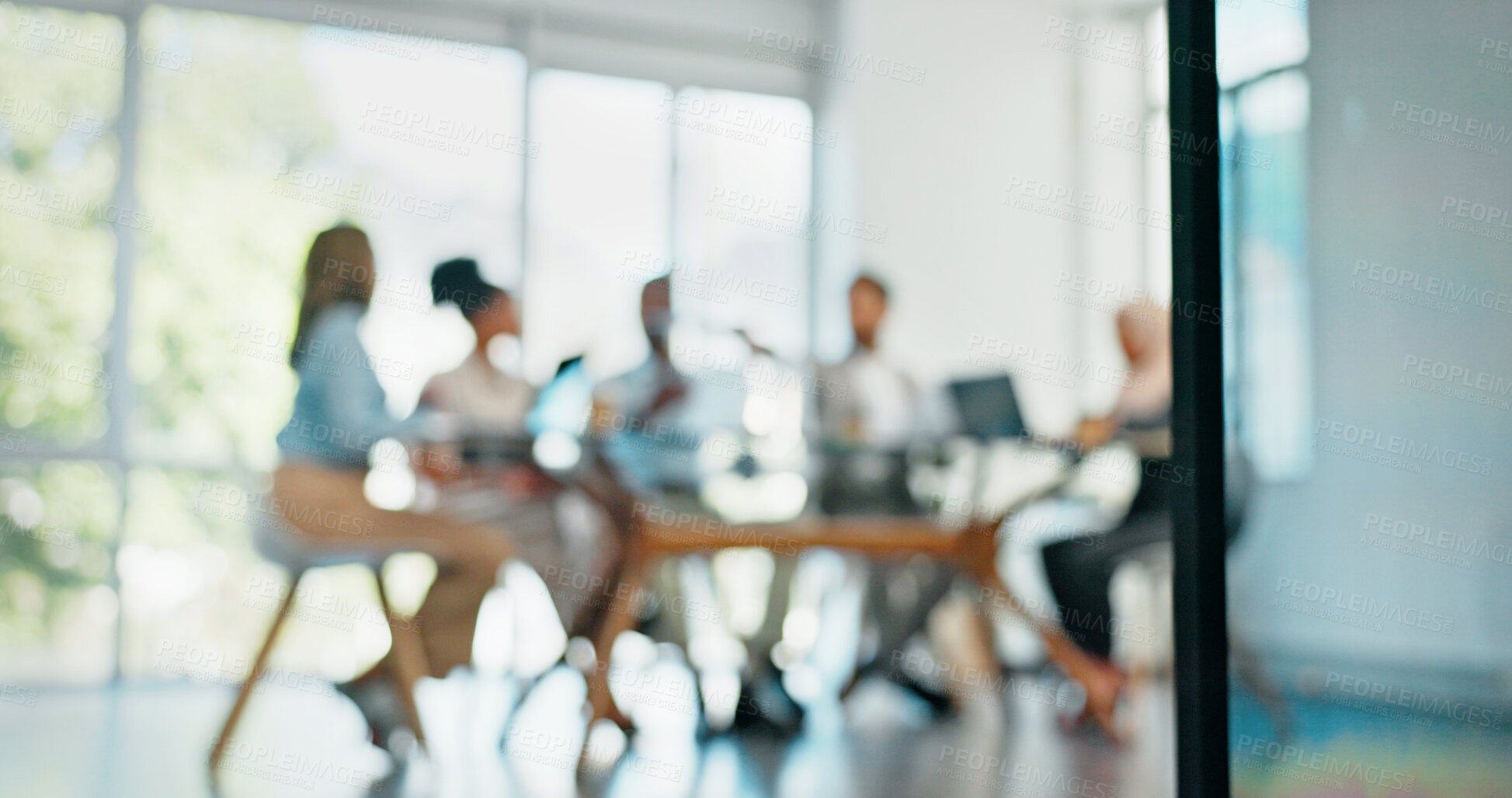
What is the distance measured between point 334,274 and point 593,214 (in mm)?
2851

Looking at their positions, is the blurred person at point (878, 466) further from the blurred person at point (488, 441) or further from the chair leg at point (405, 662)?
the chair leg at point (405, 662)

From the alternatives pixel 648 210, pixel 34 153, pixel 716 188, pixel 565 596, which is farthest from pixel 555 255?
pixel 565 596

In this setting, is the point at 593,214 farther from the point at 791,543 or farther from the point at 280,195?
the point at 791,543

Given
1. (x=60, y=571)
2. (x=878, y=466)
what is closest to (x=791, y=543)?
(x=878, y=466)

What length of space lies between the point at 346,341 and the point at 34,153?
109 inches

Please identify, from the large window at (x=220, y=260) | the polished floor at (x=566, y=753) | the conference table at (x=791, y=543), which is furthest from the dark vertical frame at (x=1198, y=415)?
the large window at (x=220, y=260)

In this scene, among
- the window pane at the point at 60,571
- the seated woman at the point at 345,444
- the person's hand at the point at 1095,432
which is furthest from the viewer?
the window pane at the point at 60,571

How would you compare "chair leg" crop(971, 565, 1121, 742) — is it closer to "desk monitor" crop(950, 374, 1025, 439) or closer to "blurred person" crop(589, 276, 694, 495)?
"desk monitor" crop(950, 374, 1025, 439)

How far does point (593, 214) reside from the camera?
5.71 m

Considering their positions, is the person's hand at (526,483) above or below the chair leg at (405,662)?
above

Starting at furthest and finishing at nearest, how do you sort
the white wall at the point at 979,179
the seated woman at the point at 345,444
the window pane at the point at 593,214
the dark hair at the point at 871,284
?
1. the white wall at the point at 979,179
2. the window pane at the point at 593,214
3. the dark hair at the point at 871,284
4. the seated woman at the point at 345,444

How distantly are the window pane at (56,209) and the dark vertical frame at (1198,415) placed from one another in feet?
15.1

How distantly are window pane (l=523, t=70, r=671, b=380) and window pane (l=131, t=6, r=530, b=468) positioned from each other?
137mm

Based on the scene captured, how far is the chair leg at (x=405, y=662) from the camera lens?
277 cm
